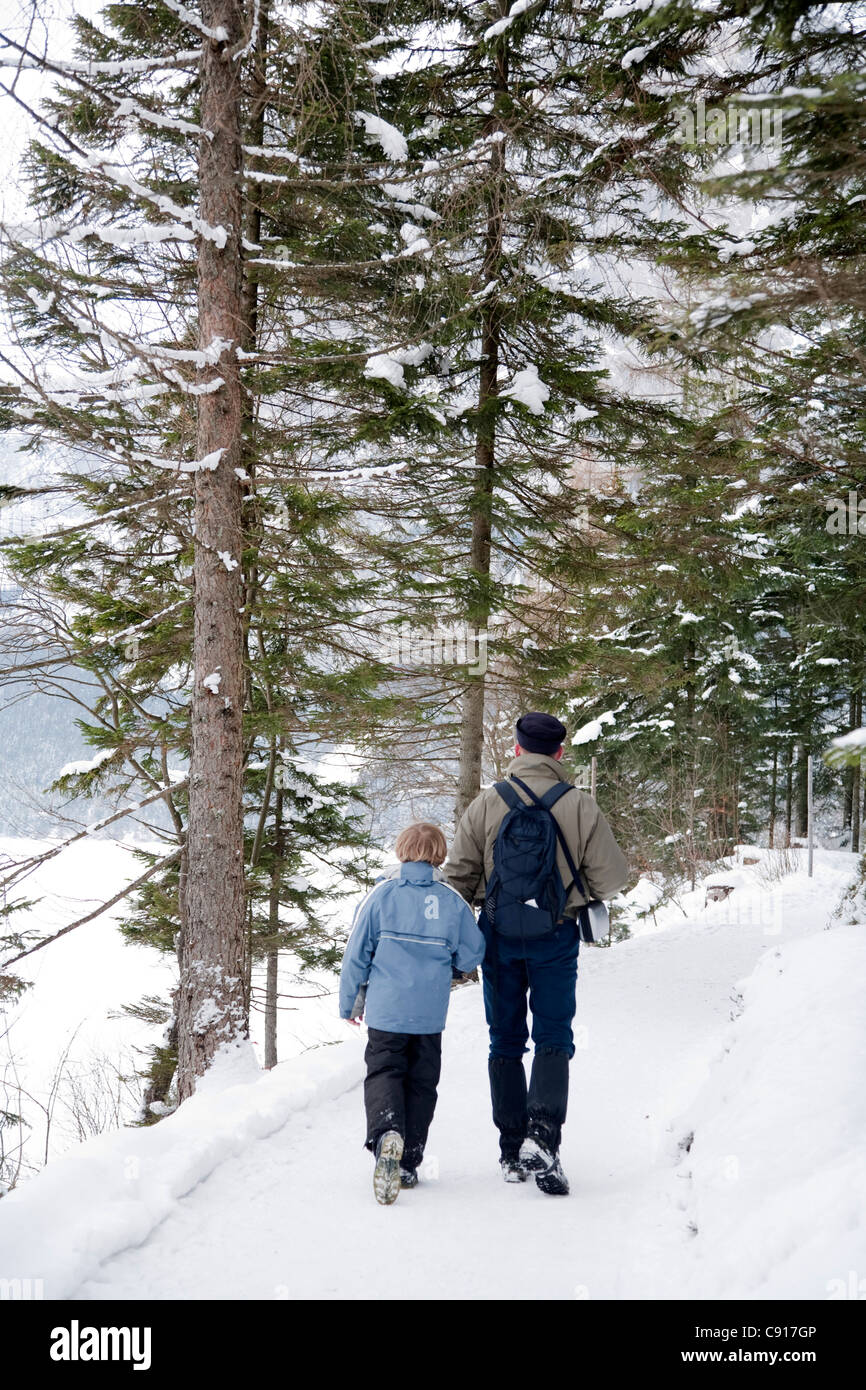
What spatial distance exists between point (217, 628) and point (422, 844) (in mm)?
3147

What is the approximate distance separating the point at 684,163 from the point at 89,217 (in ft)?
17.9

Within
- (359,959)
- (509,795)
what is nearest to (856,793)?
(509,795)

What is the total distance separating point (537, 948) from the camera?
13.6 ft

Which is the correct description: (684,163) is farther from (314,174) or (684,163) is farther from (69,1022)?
(69,1022)

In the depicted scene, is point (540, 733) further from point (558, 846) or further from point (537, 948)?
point (537, 948)

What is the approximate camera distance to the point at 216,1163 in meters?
4.13

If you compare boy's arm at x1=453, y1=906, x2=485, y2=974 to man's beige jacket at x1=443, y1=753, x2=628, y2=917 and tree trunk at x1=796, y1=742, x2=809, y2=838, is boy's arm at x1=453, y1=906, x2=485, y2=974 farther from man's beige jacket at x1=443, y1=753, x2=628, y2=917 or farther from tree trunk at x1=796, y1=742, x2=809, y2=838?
tree trunk at x1=796, y1=742, x2=809, y2=838

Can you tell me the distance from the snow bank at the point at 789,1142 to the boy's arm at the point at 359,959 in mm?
1647

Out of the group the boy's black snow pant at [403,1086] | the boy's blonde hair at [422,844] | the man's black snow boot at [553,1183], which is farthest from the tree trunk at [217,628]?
the man's black snow boot at [553,1183]

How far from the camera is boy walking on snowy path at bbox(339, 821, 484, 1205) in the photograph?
4043mm

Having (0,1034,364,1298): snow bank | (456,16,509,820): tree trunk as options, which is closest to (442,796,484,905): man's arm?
(0,1034,364,1298): snow bank

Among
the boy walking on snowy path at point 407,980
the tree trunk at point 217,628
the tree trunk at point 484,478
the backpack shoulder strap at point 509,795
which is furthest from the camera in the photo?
the tree trunk at point 484,478

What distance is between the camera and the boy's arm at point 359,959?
13.6ft

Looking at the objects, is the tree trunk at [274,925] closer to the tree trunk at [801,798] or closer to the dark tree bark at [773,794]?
the dark tree bark at [773,794]
